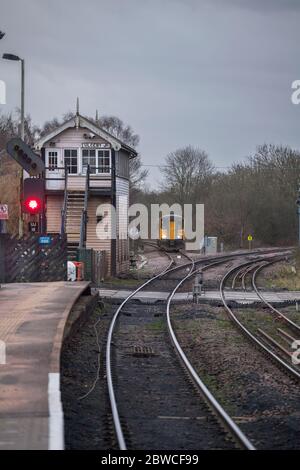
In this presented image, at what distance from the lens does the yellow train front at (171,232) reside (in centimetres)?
5453

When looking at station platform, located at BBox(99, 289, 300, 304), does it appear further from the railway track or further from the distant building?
the distant building

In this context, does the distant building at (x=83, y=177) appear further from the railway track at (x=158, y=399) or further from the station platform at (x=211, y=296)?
the railway track at (x=158, y=399)

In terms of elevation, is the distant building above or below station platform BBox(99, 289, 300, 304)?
above

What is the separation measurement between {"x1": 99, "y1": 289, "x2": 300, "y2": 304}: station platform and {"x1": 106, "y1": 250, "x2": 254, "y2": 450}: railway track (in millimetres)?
6925

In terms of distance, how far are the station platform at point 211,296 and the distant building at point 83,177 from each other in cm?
844

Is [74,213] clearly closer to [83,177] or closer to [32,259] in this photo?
[83,177]

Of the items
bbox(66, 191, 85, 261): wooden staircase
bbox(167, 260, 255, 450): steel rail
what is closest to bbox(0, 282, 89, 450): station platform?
bbox(167, 260, 255, 450): steel rail

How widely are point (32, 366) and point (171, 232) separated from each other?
44686 millimetres

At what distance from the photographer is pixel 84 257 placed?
2788 cm

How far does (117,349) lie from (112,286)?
13.6 m

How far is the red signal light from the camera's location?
56.7 ft

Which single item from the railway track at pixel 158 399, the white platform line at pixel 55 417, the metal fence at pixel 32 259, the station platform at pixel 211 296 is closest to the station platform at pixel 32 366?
the white platform line at pixel 55 417

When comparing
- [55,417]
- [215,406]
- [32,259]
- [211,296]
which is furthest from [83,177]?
[55,417]
